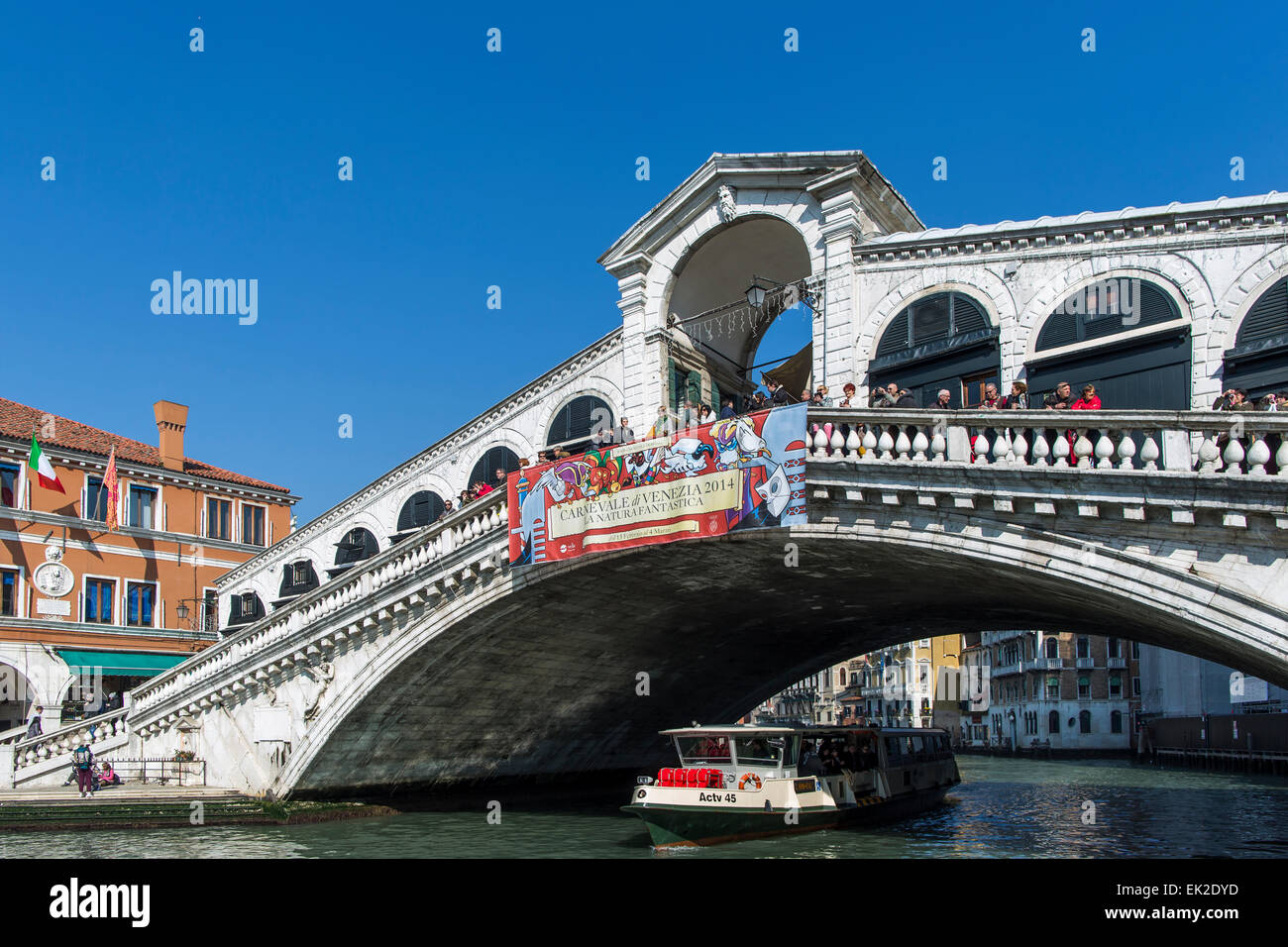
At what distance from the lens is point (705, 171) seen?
2036cm

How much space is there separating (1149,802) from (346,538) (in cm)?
2381

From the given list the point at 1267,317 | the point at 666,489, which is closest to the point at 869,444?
the point at 666,489

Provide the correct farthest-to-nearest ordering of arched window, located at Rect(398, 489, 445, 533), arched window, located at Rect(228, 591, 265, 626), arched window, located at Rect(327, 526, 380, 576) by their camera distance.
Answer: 1. arched window, located at Rect(228, 591, 265, 626)
2. arched window, located at Rect(327, 526, 380, 576)
3. arched window, located at Rect(398, 489, 445, 533)

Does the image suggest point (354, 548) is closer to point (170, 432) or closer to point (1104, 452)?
point (170, 432)

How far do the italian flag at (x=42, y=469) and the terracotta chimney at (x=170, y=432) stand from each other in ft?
14.9

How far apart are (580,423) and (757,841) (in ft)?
31.9

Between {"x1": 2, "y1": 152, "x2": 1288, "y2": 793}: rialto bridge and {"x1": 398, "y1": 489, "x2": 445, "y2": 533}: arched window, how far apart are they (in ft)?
0.37

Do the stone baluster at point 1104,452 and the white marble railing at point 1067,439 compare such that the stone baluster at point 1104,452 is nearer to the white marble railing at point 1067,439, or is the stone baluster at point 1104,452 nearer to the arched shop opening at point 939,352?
the white marble railing at point 1067,439

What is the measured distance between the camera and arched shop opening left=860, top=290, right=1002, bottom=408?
56.5 ft

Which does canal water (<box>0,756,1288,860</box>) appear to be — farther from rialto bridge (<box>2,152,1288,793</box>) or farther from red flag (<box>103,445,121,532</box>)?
red flag (<box>103,445,121,532</box>)

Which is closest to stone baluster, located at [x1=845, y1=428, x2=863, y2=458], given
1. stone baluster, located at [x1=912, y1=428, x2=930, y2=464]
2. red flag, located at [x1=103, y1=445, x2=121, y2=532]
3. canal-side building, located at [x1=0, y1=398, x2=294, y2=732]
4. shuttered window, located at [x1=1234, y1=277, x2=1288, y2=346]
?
stone baluster, located at [x1=912, y1=428, x2=930, y2=464]

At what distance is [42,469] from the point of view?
2986cm

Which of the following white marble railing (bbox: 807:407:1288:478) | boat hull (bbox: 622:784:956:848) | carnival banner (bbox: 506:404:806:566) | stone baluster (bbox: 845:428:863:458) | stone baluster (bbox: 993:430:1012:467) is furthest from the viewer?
boat hull (bbox: 622:784:956:848)
